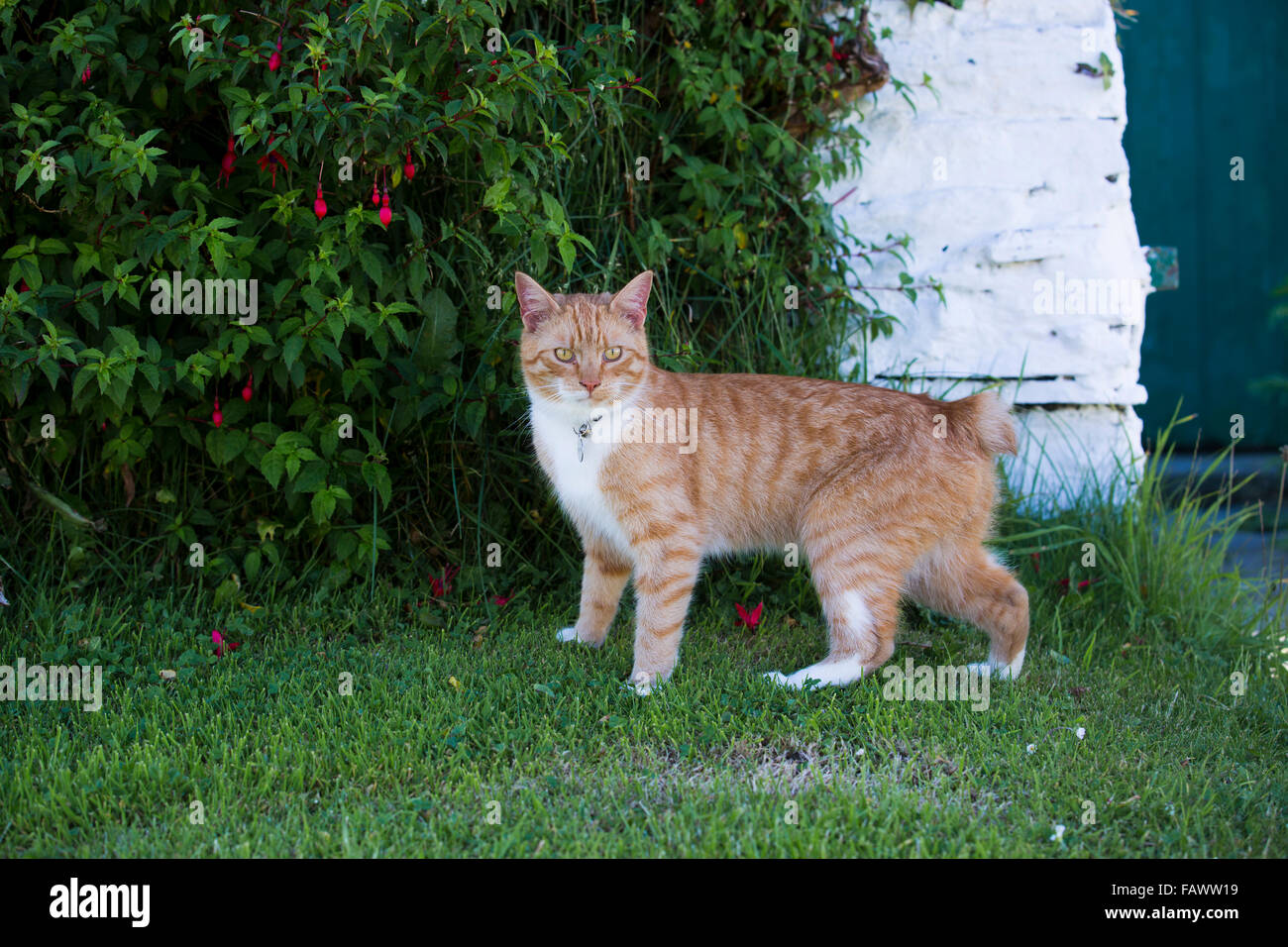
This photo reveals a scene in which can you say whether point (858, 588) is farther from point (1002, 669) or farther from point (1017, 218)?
point (1017, 218)

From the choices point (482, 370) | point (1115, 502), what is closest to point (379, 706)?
point (482, 370)

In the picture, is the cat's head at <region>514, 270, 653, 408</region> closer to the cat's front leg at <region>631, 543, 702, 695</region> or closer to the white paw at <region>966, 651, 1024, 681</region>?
the cat's front leg at <region>631, 543, 702, 695</region>

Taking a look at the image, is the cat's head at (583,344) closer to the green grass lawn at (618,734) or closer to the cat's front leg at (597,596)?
the cat's front leg at (597,596)

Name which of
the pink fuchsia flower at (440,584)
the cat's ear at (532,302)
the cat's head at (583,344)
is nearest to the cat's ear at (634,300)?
the cat's head at (583,344)

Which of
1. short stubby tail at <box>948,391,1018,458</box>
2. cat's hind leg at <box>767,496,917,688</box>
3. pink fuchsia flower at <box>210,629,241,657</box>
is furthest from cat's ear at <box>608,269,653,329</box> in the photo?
pink fuchsia flower at <box>210,629,241,657</box>

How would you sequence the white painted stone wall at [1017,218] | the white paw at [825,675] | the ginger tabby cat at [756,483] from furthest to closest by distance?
the white painted stone wall at [1017,218] < the ginger tabby cat at [756,483] < the white paw at [825,675]

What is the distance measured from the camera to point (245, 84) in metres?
4.23

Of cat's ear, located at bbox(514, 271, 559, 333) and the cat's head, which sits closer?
the cat's head

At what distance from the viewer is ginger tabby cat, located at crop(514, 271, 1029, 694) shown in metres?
4.02

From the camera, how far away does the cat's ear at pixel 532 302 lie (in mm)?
4070

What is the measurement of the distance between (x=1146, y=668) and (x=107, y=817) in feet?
12.6

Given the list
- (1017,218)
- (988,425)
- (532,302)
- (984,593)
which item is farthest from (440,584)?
(1017,218)

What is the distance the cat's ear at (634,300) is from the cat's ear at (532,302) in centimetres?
24

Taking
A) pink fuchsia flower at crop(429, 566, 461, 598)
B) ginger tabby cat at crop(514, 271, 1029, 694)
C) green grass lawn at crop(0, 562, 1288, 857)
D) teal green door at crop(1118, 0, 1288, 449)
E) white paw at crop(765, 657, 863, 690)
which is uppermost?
teal green door at crop(1118, 0, 1288, 449)
